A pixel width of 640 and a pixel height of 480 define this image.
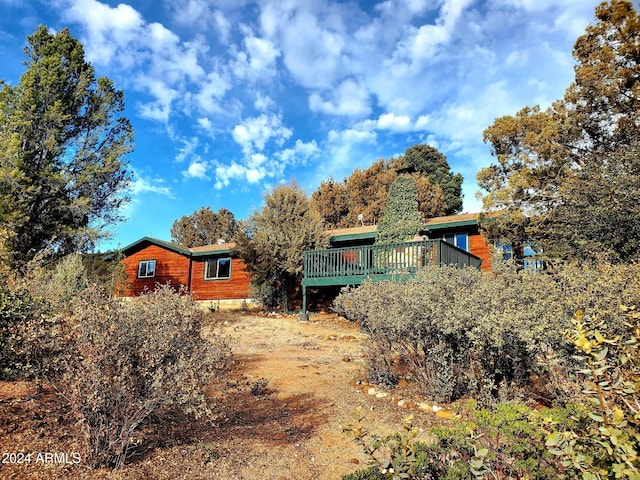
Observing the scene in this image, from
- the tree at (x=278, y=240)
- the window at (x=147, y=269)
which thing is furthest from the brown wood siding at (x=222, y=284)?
the tree at (x=278, y=240)

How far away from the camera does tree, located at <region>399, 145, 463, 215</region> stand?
33438 millimetres

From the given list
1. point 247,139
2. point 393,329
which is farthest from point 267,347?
point 247,139

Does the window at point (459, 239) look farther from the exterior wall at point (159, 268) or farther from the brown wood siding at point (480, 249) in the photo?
the exterior wall at point (159, 268)

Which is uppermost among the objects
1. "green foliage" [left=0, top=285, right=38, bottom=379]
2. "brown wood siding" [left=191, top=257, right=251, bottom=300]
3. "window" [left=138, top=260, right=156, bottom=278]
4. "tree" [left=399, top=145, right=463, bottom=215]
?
"tree" [left=399, top=145, right=463, bottom=215]

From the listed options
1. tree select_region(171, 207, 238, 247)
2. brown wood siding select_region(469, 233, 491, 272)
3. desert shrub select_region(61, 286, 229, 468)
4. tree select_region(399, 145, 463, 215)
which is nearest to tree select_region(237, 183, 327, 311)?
brown wood siding select_region(469, 233, 491, 272)

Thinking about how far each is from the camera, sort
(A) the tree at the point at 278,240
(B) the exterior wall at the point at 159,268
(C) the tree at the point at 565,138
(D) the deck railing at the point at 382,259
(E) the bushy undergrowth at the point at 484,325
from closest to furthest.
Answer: (E) the bushy undergrowth at the point at 484,325 < (D) the deck railing at the point at 382,259 < (C) the tree at the point at 565,138 < (A) the tree at the point at 278,240 < (B) the exterior wall at the point at 159,268

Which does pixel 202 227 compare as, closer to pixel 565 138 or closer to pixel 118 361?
pixel 565 138

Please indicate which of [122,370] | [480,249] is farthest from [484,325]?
[480,249]

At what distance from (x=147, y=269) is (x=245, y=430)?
2187 cm

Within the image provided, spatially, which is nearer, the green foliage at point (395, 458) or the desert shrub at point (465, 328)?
the green foliage at point (395, 458)

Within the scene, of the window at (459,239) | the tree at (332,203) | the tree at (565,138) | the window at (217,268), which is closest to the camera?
the tree at (565,138)

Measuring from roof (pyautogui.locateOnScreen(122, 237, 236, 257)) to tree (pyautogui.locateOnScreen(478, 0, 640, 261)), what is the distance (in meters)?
13.2

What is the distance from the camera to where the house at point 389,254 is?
12742mm

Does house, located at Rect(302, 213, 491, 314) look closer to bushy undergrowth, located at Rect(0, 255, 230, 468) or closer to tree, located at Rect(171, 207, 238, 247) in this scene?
bushy undergrowth, located at Rect(0, 255, 230, 468)
